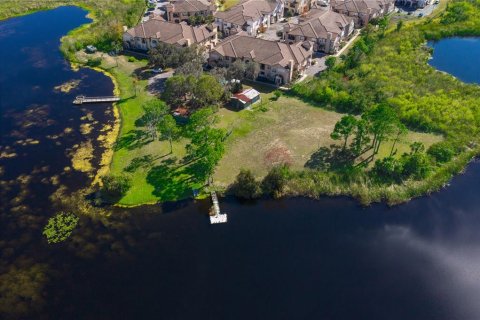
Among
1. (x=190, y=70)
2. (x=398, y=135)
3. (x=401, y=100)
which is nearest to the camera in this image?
(x=398, y=135)

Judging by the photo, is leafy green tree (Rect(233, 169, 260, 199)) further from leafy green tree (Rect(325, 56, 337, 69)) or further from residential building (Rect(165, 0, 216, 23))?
residential building (Rect(165, 0, 216, 23))

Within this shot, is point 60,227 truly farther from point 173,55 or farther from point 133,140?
point 173,55

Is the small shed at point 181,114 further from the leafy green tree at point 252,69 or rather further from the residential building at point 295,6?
the residential building at point 295,6

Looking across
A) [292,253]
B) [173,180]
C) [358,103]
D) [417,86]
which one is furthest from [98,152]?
[417,86]

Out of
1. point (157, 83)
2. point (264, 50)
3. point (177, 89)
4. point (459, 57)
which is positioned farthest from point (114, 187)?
point (459, 57)

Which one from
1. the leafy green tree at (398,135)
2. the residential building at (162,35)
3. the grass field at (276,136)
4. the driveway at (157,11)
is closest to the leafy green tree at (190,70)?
the grass field at (276,136)

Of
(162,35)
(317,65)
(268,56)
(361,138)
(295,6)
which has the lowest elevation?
(361,138)

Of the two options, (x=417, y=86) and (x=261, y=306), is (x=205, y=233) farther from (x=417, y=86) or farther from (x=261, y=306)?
(x=417, y=86)
